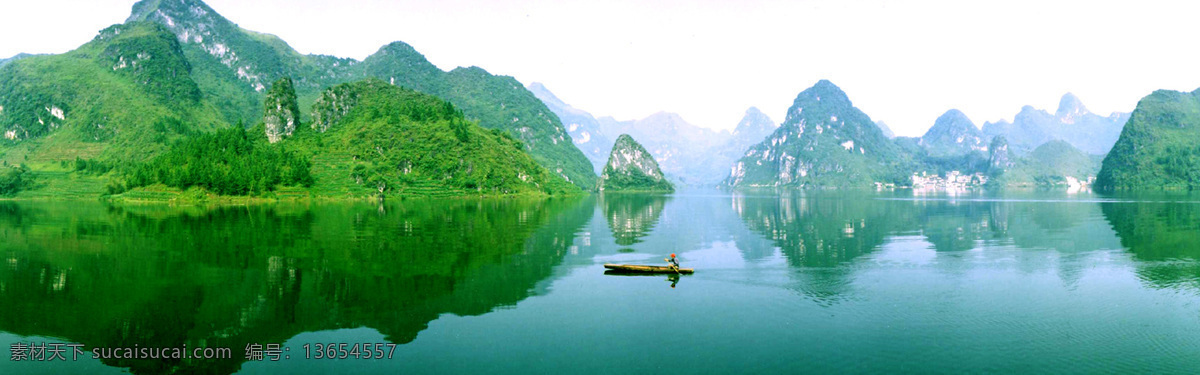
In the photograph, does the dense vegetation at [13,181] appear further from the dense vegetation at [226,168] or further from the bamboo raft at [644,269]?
the bamboo raft at [644,269]

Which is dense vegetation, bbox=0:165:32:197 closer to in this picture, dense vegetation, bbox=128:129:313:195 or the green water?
dense vegetation, bbox=128:129:313:195

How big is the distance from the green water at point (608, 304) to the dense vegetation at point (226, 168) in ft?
315

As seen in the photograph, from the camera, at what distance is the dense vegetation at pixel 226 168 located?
150m

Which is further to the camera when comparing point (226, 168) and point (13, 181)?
point (13, 181)

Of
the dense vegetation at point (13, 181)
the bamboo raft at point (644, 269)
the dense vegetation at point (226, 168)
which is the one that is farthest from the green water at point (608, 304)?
the dense vegetation at point (13, 181)

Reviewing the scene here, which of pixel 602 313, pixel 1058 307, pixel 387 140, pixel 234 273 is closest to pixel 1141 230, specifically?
pixel 1058 307

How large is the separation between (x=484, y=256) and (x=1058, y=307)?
3774 cm

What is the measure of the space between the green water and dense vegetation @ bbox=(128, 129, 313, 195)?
9595 centimetres

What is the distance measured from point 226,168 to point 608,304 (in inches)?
6287

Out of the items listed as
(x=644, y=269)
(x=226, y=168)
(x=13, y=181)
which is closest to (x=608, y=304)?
(x=644, y=269)

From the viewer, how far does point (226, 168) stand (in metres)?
157

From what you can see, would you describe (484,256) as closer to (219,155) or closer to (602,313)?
(602,313)

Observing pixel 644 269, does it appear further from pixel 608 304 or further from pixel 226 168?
pixel 226 168

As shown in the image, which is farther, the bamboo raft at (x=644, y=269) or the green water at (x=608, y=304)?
the bamboo raft at (x=644, y=269)
